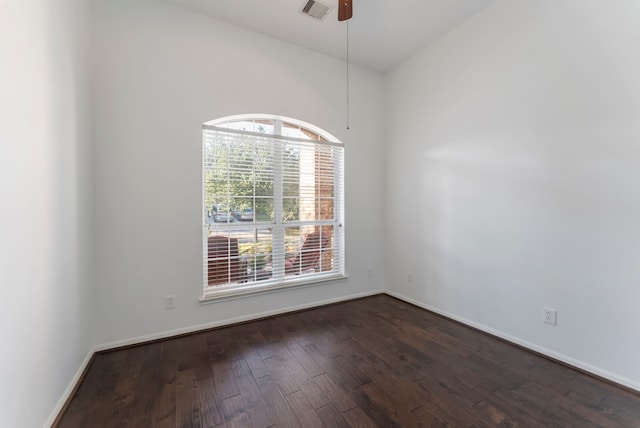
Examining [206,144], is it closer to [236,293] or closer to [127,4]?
[127,4]

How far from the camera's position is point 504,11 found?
8.18ft

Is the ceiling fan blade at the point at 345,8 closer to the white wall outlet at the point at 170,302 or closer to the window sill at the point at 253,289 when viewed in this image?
the window sill at the point at 253,289

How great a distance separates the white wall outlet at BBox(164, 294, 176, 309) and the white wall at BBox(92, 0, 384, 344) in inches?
1.6

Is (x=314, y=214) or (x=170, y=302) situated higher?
(x=314, y=214)

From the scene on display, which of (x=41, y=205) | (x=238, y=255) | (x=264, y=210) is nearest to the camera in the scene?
(x=41, y=205)

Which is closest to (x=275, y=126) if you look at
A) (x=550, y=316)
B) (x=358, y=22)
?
(x=358, y=22)

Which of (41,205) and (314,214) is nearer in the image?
(41,205)

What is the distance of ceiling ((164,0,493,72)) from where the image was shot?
8.38 feet

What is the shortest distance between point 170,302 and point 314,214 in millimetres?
1873

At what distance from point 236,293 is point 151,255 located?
91cm

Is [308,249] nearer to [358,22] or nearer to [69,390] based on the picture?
[69,390]

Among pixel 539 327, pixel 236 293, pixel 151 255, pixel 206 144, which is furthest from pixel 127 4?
pixel 539 327

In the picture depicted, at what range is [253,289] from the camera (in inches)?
116

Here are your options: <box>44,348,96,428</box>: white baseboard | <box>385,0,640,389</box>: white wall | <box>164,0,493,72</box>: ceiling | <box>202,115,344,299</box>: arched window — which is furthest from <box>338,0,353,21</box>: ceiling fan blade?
<box>44,348,96,428</box>: white baseboard
